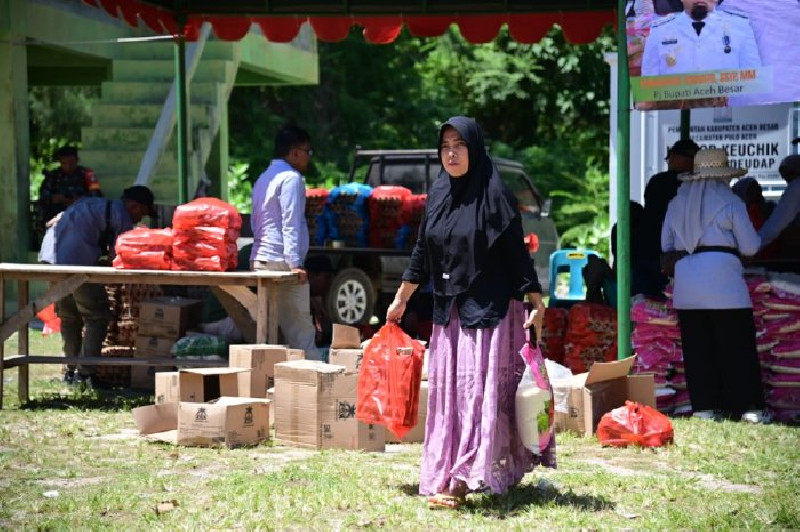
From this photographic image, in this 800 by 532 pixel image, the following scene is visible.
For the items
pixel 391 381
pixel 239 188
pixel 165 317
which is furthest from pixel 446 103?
pixel 391 381

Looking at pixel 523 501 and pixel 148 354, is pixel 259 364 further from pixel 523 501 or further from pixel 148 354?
pixel 523 501

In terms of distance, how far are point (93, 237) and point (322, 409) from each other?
3.84 meters

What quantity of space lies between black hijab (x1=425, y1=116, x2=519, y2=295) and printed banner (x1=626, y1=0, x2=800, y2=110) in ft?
10.3

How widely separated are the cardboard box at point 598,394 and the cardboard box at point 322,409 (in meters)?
1.42

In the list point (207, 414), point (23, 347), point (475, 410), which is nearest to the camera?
point (475, 410)

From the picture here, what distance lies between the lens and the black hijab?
21.8ft

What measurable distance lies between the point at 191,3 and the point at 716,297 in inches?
247

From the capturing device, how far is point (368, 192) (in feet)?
48.3

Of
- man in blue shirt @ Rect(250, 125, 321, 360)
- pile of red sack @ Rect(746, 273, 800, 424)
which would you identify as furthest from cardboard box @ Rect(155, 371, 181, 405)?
pile of red sack @ Rect(746, 273, 800, 424)

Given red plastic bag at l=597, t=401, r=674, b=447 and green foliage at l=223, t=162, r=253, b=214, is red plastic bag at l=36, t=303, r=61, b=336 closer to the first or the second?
red plastic bag at l=597, t=401, r=674, b=447

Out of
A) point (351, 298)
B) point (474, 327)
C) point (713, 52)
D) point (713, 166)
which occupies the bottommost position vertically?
point (351, 298)

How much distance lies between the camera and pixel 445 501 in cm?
667

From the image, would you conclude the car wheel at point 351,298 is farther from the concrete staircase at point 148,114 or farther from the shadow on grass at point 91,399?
the shadow on grass at point 91,399

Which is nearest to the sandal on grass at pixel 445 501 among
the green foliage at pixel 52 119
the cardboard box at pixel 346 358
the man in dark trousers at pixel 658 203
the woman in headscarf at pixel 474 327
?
the woman in headscarf at pixel 474 327
